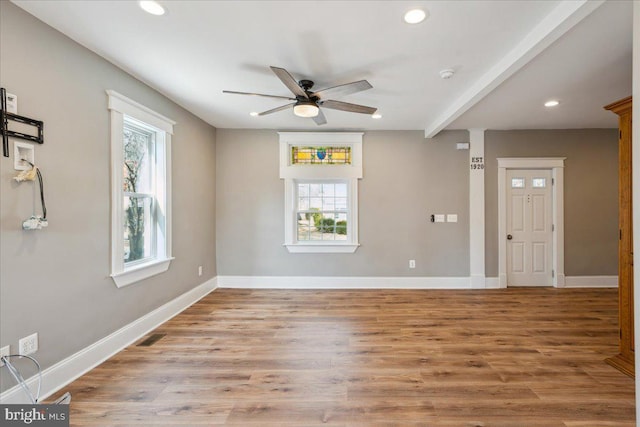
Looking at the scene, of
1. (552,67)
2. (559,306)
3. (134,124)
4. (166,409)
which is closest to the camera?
(166,409)

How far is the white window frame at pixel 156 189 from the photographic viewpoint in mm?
2584

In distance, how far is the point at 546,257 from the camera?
4805 millimetres

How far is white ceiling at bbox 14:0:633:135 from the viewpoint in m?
1.88

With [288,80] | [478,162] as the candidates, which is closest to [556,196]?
[478,162]

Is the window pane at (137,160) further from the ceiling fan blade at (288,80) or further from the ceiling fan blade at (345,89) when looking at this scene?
the ceiling fan blade at (345,89)

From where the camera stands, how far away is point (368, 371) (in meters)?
2.28

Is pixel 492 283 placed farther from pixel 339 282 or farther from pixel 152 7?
pixel 152 7

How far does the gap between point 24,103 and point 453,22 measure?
118 inches

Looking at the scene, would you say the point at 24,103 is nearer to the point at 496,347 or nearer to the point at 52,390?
the point at 52,390

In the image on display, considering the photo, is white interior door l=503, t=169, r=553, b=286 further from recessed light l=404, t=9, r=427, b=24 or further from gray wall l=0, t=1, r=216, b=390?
gray wall l=0, t=1, r=216, b=390

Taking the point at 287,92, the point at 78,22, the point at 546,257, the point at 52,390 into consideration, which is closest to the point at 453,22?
the point at 287,92

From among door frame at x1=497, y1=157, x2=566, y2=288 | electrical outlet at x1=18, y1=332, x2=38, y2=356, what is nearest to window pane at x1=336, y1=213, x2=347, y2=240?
door frame at x1=497, y1=157, x2=566, y2=288

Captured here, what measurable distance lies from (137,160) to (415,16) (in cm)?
302

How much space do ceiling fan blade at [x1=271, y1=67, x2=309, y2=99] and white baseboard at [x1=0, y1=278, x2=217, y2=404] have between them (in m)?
2.72
